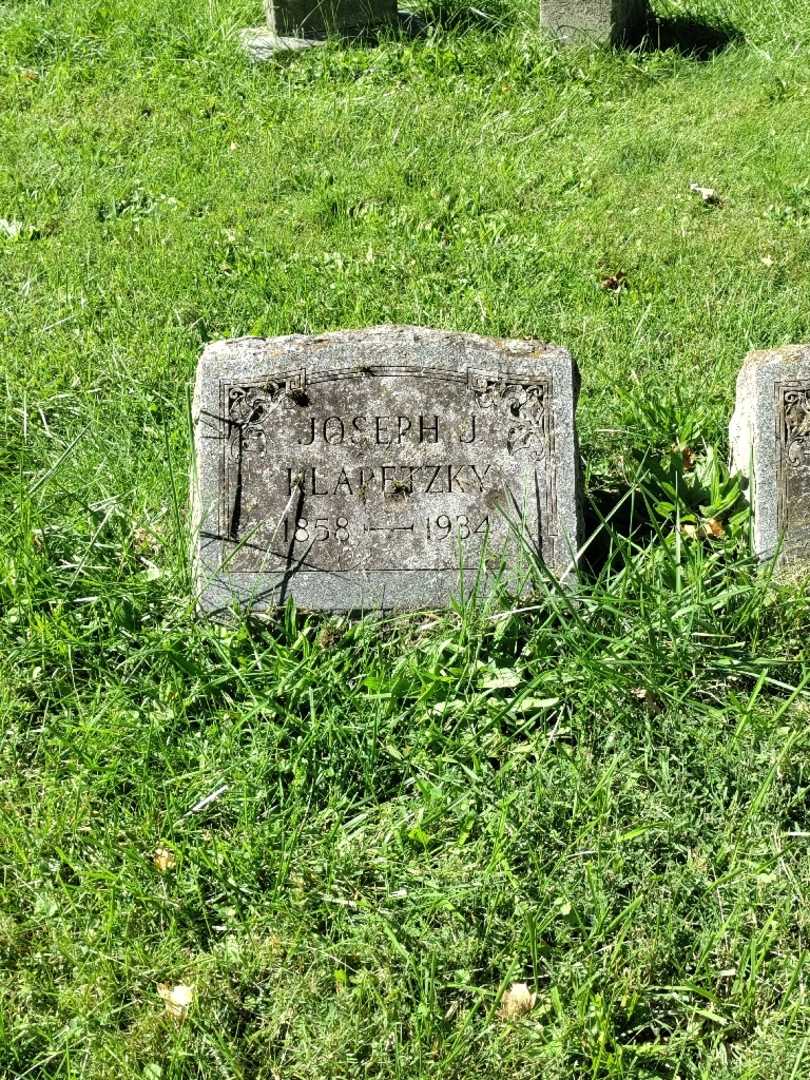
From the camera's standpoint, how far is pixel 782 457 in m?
3.64

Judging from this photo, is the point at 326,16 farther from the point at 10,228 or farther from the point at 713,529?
the point at 713,529

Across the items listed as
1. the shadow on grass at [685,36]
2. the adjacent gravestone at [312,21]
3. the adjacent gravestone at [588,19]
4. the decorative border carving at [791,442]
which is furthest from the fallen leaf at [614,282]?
the adjacent gravestone at [312,21]

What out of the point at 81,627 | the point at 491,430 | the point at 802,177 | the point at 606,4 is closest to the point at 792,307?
the point at 802,177

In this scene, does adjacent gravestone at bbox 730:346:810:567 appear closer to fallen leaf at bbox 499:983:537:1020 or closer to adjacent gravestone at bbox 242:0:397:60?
fallen leaf at bbox 499:983:537:1020

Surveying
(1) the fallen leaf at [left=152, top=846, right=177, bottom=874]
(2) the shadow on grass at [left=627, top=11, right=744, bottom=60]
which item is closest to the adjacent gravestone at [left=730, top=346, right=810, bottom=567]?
(1) the fallen leaf at [left=152, top=846, right=177, bottom=874]

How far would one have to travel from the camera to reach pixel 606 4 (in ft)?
22.2

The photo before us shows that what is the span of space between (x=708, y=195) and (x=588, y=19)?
1.72 meters

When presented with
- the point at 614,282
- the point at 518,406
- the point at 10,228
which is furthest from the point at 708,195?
the point at 10,228

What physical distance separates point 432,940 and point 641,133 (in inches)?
195

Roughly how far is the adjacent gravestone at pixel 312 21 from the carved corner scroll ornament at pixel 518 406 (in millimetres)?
4108

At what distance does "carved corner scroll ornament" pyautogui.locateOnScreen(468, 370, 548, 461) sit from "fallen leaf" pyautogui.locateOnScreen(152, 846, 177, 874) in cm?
154

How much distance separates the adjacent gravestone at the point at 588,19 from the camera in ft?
22.4

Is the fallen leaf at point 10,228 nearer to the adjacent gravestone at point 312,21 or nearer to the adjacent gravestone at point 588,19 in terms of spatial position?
the adjacent gravestone at point 312,21

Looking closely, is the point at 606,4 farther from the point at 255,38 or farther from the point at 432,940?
the point at 432,940
